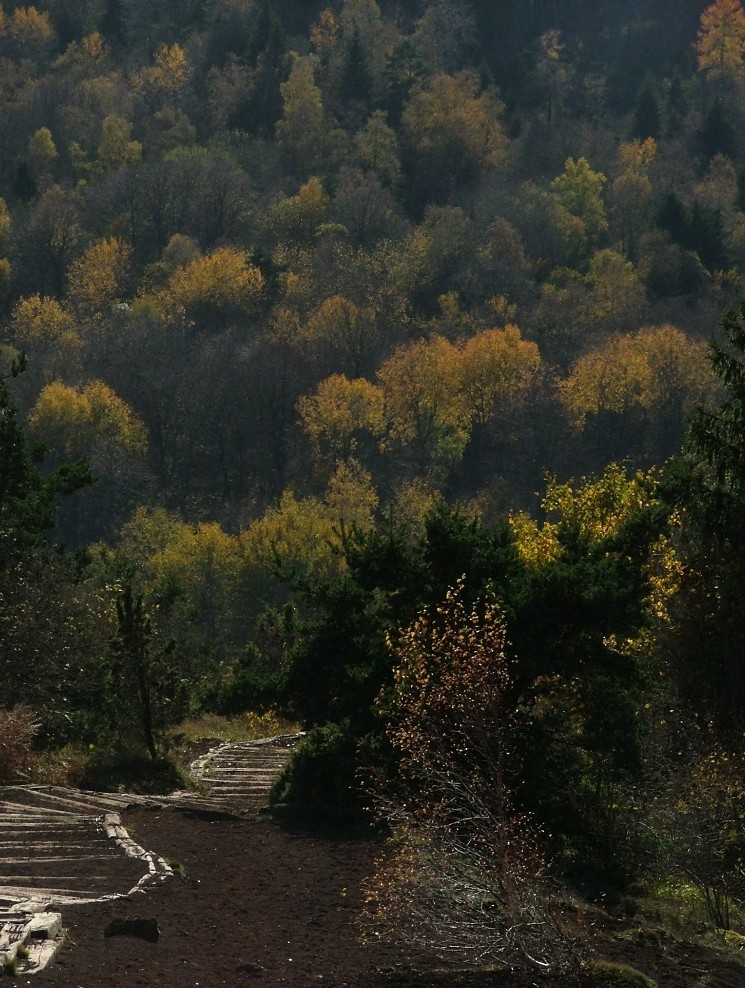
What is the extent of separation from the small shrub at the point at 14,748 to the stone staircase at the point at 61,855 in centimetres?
92

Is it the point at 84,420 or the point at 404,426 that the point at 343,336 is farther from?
the point at 84,420

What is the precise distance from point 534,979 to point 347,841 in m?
5.57

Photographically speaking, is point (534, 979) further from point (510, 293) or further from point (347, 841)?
point (510, 293)

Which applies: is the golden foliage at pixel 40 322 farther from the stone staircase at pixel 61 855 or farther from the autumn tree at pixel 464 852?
the autumn tree at pixel 464 852

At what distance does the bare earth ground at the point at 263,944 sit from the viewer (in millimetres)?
11383

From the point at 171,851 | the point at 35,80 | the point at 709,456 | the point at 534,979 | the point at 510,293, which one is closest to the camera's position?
the point at 534,979

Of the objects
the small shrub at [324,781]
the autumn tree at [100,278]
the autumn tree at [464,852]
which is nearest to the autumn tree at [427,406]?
the autumn tree at [100,278]

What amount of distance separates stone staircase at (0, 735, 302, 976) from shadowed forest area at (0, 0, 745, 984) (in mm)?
1338

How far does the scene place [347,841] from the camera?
1686 cm

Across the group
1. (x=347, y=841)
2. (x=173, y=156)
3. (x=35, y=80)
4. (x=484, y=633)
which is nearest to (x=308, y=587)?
(x=347, y=841)

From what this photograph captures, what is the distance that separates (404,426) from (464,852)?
8751 cm

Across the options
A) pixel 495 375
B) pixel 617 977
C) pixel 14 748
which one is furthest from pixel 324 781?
pixel 495 375

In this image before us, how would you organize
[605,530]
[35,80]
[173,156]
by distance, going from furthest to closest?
[35,80]
[173,156]
[605,530]

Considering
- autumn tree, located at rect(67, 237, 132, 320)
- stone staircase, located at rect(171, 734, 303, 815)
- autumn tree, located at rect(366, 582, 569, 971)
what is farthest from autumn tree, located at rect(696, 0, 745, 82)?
autumn tree, located at rect(366, 582, 569, 971)
